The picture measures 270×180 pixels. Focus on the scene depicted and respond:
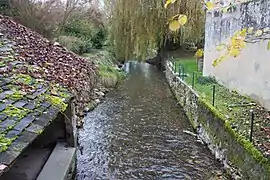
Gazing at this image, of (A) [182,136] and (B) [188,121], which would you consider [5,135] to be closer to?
(A) [182,136]

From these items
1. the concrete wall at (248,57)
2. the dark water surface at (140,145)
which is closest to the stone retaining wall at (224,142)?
the dark water surface at (140,145)

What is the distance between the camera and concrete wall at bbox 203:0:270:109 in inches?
377

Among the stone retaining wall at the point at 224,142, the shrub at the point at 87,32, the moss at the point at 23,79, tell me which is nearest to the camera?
the moss at the point at 23,79

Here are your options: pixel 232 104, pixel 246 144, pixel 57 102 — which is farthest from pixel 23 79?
pixel 232 104

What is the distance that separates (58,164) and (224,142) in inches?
164

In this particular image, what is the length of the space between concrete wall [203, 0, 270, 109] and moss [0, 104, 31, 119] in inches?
206

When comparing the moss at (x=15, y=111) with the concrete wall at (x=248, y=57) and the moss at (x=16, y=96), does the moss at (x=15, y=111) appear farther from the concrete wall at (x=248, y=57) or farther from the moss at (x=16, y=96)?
the concrete wall at (x=248, y=57)

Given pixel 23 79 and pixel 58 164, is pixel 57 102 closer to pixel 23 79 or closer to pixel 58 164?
pixel 23 79

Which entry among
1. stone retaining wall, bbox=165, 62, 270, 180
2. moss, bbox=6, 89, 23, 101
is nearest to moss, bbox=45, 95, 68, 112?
moss, bbox=6, 89, 23, 101

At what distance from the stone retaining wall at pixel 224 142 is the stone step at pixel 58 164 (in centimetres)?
340

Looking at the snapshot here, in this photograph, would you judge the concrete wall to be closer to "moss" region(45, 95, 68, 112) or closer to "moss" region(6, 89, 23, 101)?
"moss" region(45, 95, 68, 112)

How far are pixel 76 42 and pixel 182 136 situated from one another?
1136cm

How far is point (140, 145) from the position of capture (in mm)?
10086

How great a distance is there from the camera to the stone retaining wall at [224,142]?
626 centimetres
